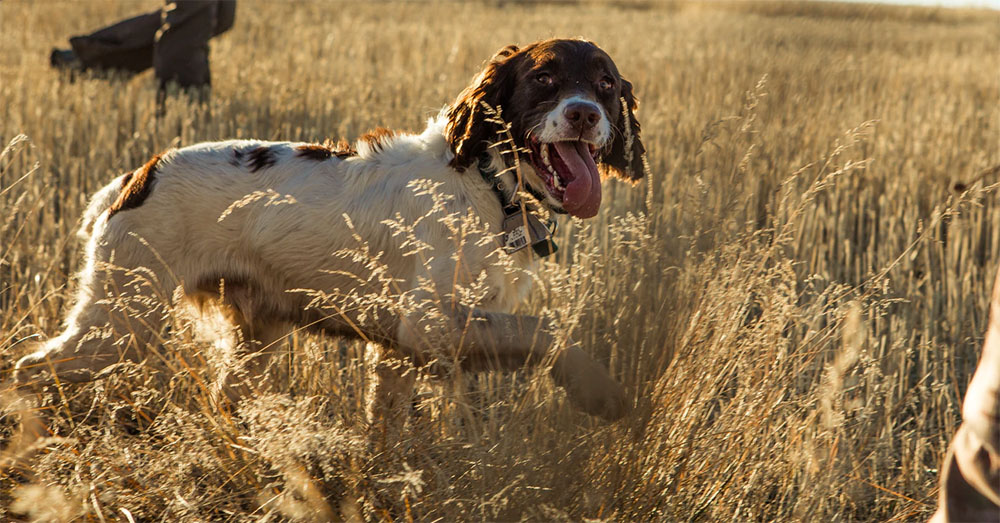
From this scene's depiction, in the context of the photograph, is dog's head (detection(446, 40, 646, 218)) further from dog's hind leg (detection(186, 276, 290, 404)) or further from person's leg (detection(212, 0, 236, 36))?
person's leg (detection(212, 0, 236, 36))

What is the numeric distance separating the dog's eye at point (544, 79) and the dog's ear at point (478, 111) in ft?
0.35

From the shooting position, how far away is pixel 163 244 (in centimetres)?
296

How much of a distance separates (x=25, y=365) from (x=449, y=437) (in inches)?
62.5

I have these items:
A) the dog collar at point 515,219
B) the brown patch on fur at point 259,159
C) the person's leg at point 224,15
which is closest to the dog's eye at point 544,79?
the dog collar at point 515,219

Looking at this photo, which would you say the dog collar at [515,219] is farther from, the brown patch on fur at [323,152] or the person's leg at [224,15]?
the person's leg at [224,15]

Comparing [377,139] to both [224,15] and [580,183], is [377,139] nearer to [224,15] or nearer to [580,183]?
[580,183]

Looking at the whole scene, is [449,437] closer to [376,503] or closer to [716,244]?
[376,503]

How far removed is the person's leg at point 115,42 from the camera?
8.11 metres

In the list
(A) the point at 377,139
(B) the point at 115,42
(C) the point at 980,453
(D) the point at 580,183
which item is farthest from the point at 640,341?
(B) the point at 115,42

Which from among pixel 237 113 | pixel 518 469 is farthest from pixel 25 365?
pixel 237 113

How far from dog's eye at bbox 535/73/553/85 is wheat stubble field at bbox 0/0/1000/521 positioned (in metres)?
0.36

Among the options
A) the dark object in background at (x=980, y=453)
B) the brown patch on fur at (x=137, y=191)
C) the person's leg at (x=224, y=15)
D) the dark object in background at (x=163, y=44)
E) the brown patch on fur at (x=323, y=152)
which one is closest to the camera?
the dark object in background at (x=980, y=453)

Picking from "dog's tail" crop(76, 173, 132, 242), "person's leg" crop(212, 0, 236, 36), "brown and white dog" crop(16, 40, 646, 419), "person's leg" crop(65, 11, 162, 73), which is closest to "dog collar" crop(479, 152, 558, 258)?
"brown and white dog" crop(16, 40, 646, 419)

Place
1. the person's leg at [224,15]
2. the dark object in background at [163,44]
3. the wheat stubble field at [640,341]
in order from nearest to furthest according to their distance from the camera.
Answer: the wheat stubble field at [640,341] → the dark object in background at [163,44] → the person's leg at [224,15]
